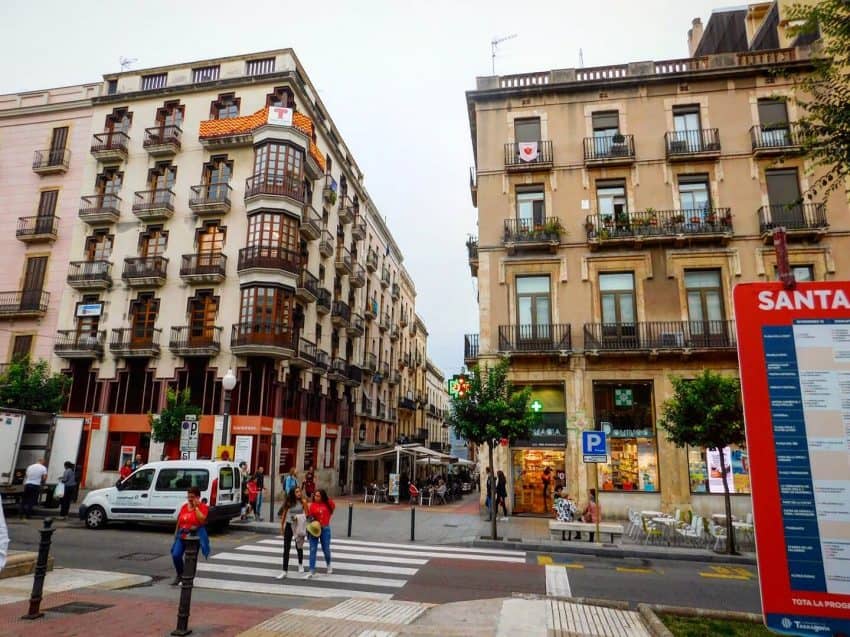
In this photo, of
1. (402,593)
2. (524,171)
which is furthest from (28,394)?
(524,171)

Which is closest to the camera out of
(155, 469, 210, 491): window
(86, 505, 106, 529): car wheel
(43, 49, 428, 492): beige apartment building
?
(155, 469, 210, 491): window

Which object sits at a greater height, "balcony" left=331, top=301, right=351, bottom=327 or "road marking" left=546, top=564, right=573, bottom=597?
"balcony" left=331, top=301, right=351, bottom=327

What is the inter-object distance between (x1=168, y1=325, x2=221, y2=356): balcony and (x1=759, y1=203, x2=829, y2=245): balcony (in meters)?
25.9

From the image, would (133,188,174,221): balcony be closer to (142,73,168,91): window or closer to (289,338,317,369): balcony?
(142,73,168,91): window

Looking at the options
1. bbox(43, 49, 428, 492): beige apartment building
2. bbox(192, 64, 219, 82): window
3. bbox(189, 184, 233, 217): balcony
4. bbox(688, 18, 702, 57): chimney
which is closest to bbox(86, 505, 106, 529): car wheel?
bbox(43, 49, 428, 492): beige apartment building

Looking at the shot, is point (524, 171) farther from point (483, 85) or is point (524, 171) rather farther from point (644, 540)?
point (644, 540)

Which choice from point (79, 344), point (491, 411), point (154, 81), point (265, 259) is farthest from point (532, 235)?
point (154, 81)

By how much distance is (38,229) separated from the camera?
32.6m

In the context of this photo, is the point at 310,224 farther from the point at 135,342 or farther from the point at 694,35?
the point at 694,35

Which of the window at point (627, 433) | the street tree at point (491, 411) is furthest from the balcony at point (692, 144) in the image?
the street tree at point (491, 411)

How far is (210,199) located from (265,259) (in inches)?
209

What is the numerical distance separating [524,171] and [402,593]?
63.5 ft

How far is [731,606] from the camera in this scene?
8977 mm

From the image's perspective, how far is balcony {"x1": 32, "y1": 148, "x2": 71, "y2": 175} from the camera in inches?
1307
